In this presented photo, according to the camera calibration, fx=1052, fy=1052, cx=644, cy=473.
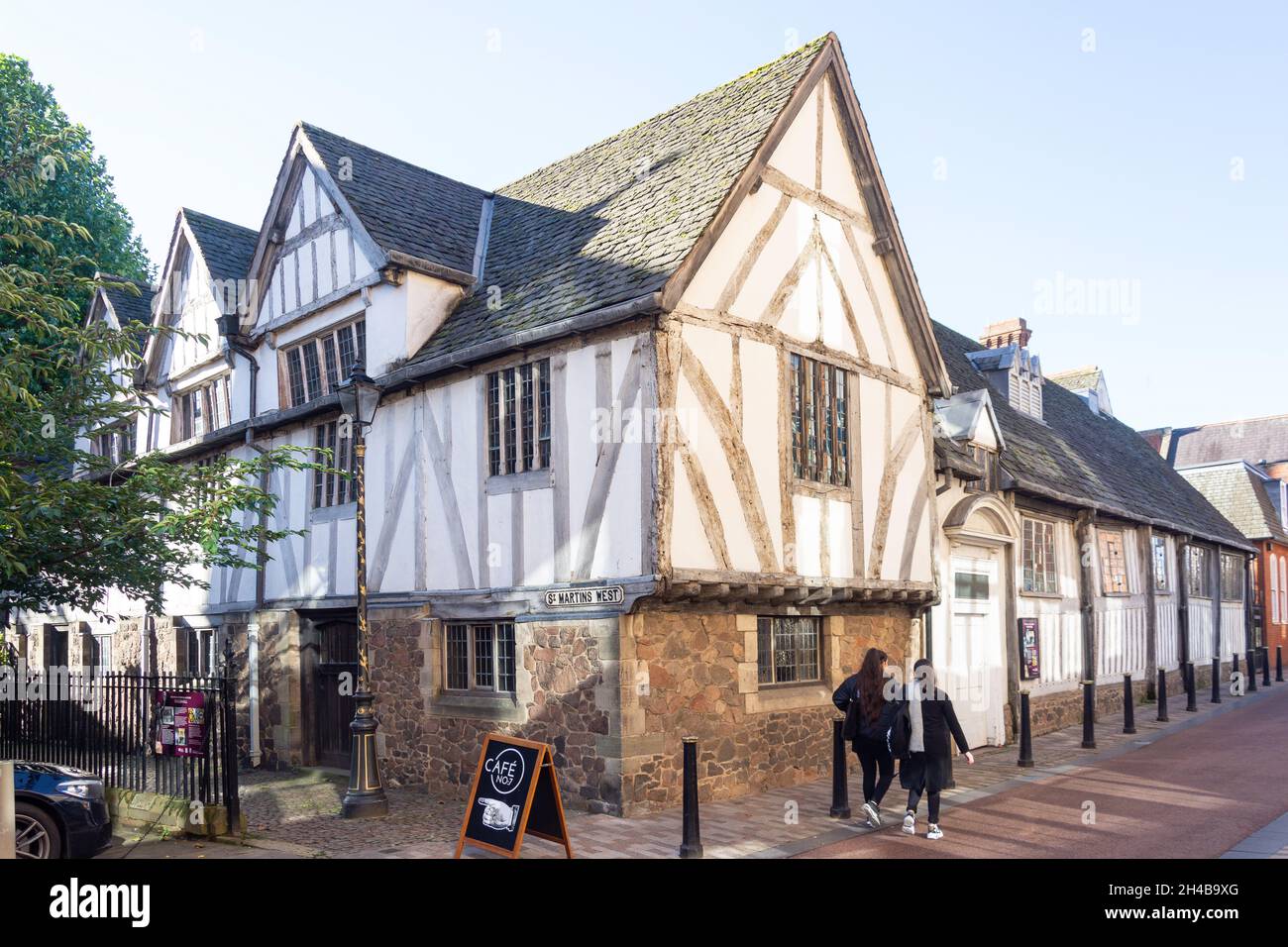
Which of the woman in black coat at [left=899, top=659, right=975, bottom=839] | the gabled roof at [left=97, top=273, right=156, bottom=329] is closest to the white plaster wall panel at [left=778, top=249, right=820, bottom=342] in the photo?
the woman in black coat at [left=899, top=659, right=975, bottom=839]

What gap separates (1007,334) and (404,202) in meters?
18.5

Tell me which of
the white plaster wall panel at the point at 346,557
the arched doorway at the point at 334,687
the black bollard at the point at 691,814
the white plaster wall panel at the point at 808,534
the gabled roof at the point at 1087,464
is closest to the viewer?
the black bollard at the point at 691,814

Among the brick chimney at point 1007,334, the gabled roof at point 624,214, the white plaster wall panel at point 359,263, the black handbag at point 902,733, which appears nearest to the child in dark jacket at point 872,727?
the black handbag at point 902,733

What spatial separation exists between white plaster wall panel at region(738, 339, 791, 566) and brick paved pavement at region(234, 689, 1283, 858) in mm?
2795

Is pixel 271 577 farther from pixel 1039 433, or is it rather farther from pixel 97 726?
pixel 1039 433

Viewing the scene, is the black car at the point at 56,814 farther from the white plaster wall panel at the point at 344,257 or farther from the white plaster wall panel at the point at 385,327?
the white plaster wall panel at the point at 344,257

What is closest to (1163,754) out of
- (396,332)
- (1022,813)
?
(1022,813)

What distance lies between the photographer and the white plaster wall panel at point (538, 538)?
37.7 feet

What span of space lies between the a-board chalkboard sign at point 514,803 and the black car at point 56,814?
114 inches

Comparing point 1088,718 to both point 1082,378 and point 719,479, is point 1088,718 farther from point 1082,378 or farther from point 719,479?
point 1082,378

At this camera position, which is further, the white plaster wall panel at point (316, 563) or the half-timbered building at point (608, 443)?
the white plaster wall panel at point (316, 563)

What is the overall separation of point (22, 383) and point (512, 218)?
7.67 m

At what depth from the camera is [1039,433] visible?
21.5 meters

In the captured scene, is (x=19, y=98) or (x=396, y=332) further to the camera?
(x=19, y=98)
